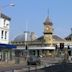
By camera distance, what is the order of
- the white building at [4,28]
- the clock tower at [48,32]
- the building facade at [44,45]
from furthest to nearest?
the clock tower at [48,32]
the building facade at [44,45]
the white building at [4,28]

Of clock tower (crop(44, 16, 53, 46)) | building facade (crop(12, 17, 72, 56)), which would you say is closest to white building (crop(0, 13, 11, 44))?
building facade (crop(12, 17, 72, 56))

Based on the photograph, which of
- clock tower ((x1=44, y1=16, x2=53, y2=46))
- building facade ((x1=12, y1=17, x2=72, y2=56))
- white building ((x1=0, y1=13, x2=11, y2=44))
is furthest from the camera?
clock tower ((x1=44, y1=16, x2=53, y2=46))

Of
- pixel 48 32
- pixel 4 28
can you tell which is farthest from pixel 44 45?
pixel 4 28

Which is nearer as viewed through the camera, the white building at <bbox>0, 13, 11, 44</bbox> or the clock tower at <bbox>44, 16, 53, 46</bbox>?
the white building at <bbox>0, 13, 11, 44</bbox>

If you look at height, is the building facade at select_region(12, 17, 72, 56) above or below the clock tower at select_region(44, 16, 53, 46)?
below

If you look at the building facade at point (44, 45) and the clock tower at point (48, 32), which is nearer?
the building facade at point (44, 45)

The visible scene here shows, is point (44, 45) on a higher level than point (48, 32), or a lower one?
lower

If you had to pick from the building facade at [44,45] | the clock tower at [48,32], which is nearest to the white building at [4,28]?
the building facade at [44,45]

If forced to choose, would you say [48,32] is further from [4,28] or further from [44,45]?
[4,28]

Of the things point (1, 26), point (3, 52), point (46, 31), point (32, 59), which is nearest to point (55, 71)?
point (32, 59)

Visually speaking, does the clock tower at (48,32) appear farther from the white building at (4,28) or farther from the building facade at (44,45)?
the white building at (4,28)

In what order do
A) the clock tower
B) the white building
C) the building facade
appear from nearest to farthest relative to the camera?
1. the white building
2. the building facade
3. the clock tower

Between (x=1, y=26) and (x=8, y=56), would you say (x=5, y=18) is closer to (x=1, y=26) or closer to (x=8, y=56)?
(x=1, y=26)

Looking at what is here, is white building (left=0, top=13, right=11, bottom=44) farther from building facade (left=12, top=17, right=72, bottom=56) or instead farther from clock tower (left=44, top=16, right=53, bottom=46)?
clock tower (left=44, top=16, right=53, bottom=46)
